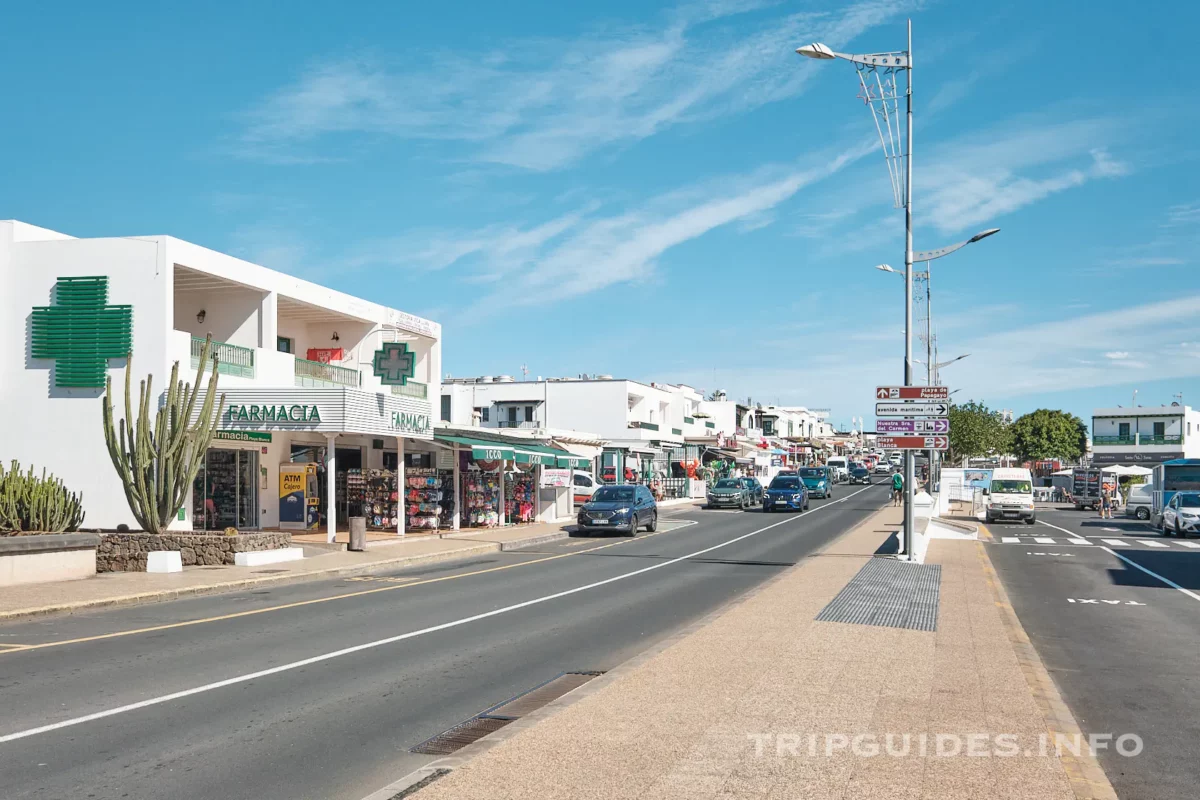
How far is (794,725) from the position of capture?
7629 mm

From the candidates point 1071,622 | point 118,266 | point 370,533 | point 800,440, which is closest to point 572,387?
point 370,533

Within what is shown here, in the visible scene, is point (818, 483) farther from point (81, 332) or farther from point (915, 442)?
point (81, 332)

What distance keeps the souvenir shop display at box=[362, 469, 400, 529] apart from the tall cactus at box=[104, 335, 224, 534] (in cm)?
908

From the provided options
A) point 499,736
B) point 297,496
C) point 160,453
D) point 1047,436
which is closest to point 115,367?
point 160,453

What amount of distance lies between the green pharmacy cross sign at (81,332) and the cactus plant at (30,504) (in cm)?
473

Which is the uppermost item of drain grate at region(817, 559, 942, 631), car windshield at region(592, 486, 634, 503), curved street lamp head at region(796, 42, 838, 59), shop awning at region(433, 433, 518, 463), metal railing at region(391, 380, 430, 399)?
curved street lamp head at region(796, 42, 838, 59)

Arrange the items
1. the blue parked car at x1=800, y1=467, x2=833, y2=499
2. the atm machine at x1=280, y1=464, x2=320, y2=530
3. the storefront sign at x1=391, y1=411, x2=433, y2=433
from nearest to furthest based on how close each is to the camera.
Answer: the storefront sign at x1=391, y1=411, x2=433, y2=433
the atm machine at x1=280, y1=464, x2=320, y2=530
the blue parked car at x1=800, y1=467, x2=833, y2=499

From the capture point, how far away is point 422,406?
2994 cm

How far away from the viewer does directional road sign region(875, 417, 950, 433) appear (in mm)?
22047

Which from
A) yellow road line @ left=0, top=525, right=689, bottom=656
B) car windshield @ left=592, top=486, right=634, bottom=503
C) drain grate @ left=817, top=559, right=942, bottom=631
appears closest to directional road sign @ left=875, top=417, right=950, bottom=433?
drain grate @ left=817, top=559, right=942, bottom=631

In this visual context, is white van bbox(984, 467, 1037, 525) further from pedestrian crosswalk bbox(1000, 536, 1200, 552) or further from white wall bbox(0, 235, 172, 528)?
white wall bbox(0, 235, 172, 528)

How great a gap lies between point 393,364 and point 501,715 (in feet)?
81.7

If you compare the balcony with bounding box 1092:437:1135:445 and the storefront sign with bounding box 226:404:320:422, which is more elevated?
the storefront sign with bounding box 226:404:320:422

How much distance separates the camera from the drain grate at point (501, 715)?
7.85m
